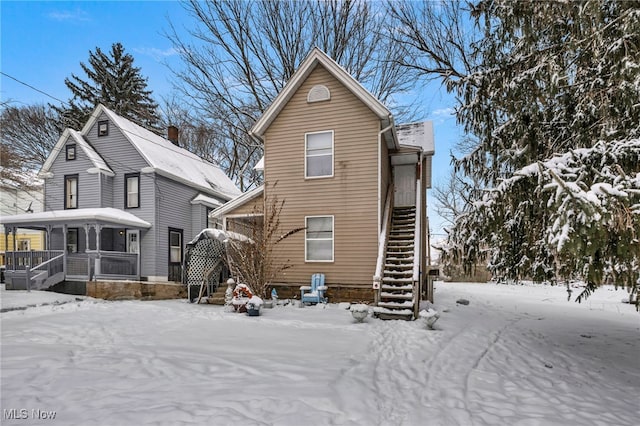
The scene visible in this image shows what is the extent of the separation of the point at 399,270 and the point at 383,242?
0.96m

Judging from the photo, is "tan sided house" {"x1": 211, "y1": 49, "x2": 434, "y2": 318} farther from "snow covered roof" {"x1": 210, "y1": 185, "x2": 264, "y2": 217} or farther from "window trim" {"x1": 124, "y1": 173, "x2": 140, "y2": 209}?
"window trim" {"x1": 124, "y1": 173, "x2": 140, "y2": 209}

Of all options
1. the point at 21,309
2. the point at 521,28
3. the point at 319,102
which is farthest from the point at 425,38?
the point at 21,309

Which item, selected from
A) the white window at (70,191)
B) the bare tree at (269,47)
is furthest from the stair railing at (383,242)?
the white window at (70,191)

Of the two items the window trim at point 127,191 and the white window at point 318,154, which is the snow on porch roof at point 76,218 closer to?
the window trim at point 127,191

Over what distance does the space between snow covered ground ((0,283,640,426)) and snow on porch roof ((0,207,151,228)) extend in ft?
16.8

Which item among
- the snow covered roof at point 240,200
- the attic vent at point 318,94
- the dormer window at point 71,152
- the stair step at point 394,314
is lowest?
the stair step at point 394,314

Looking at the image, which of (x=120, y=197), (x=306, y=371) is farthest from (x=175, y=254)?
(x=306, y=371)

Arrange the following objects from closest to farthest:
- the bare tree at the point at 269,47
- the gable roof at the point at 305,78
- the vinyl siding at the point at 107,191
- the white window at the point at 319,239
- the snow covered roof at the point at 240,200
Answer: the gable roof at the point at 305,78
the white window at the point at 319,239
the snow covered roof at the point at 240,200
the vinyl siding at the point at 107,191
the bare tree at the point at 269,47

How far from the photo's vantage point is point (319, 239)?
448 inches

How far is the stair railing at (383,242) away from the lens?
9.38 meters

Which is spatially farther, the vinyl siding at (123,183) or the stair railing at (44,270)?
the vinyl siding at (123,183)

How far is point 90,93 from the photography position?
2925 centimetres

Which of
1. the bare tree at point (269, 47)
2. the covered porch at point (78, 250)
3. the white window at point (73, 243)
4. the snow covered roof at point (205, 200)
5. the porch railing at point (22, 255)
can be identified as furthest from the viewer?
the bare tree at point (269, 47)

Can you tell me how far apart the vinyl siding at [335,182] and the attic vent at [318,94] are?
130mm
